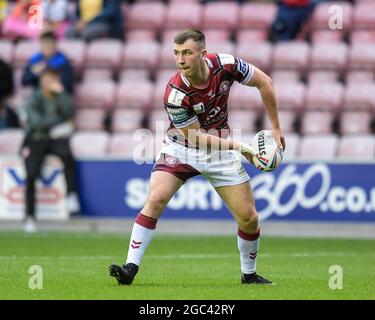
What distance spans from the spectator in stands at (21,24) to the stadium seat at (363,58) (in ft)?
17.5

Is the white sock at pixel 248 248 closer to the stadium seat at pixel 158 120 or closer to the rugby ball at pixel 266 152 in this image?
the rugby ball at pixel 266 152

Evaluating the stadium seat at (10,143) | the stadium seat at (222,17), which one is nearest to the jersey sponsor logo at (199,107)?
the stadium seat at (10,143)

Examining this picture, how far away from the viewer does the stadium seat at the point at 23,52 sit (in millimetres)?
18812

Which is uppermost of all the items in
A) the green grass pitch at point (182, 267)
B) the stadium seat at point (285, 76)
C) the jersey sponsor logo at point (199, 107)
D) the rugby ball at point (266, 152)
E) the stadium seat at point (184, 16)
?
the stadium seat at point (184, 16)

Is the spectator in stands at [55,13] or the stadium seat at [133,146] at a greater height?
the spectator in stands at [55,13]

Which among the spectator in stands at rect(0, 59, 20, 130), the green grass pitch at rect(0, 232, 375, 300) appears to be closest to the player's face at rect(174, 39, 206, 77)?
the green grass pitch at rect(0, 232, 375, 300)

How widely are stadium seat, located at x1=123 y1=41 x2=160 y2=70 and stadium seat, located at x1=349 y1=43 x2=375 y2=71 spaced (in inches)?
122

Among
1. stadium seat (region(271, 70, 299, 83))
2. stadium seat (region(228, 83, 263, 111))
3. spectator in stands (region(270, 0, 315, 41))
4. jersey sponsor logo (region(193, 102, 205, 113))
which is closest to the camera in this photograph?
jersey sponsor logo (region(193, 102, 205, 113))

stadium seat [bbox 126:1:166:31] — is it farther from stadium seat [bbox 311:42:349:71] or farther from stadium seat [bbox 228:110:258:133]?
stadium seat [bbox 311:42:349:71]

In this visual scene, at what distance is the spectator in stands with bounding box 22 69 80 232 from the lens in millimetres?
15977

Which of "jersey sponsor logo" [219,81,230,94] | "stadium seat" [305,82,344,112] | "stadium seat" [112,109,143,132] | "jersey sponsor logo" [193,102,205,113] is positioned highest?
Answer: "stadium seat" [305,82,344,112]

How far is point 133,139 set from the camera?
1683cm
